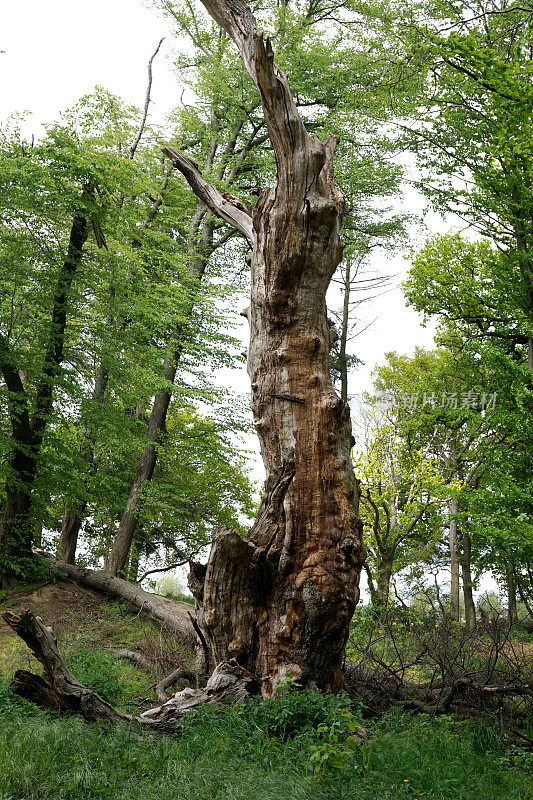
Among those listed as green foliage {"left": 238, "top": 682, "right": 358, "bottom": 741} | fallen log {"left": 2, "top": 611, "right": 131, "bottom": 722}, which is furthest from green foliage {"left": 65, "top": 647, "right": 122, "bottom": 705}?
green foliage {"left": 238, "top": 682, "right": 358, "bottom": 741}

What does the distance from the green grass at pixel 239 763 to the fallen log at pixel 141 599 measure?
713cm

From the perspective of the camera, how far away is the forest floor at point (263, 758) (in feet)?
14.2

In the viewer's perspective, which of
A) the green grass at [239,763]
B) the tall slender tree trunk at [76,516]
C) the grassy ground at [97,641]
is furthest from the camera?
the tall slender tree trunk at [76,516]

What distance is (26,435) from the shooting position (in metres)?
14.8

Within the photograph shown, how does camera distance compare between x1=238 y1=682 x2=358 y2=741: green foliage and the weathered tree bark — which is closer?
x1=238 y1=682 x2=358 y2=741: green foliage

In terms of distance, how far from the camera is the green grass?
4.29 meters

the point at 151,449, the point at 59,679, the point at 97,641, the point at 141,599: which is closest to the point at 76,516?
the point at 151,449

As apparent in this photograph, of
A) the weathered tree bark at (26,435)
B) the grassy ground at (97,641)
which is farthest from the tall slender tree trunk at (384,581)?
the weathered tree bark at (26,435)

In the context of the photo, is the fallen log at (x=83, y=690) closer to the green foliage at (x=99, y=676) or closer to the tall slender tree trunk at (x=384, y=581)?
the green foliage at (x=99, y=676)

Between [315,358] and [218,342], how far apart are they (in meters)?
10.3

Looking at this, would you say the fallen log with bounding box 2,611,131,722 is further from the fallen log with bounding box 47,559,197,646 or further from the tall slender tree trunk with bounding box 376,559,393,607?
the tall slender tree trunk with bounding box 376,559,393,607

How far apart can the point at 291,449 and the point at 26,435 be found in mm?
9388

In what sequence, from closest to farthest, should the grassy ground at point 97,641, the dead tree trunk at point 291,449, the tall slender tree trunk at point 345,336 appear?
the dead tree trunk at point 291,449 < the grassy ground at point 97,641 < the tall slender tree trunk at point 345,336

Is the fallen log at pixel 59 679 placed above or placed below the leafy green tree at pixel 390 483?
below
